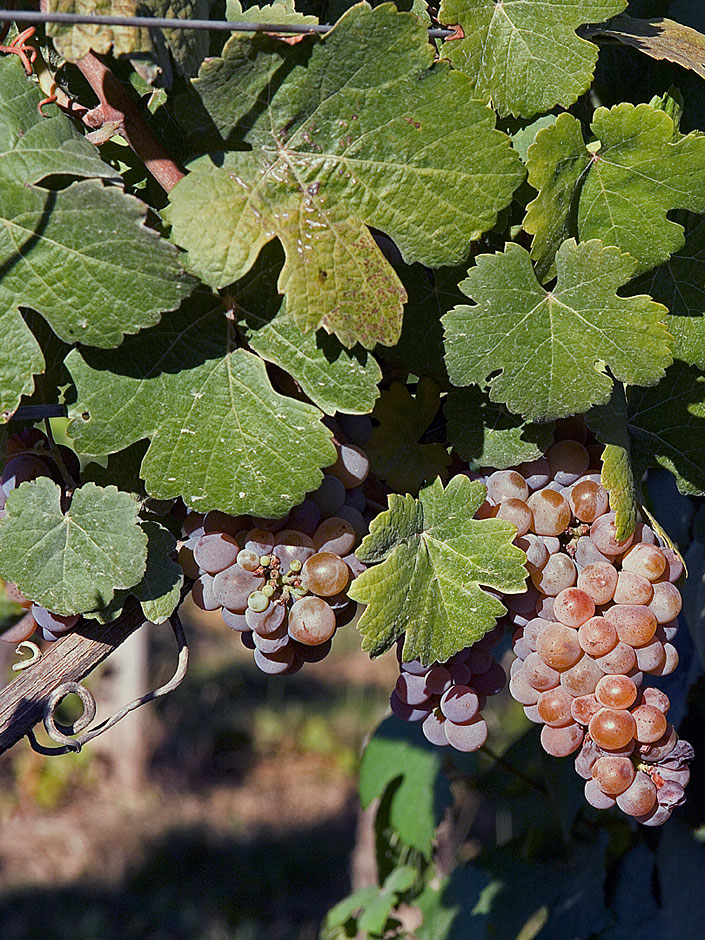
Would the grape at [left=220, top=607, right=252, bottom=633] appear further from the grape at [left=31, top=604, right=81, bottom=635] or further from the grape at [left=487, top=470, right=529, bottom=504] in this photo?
the grape at [left=487, top=470, right=529, bottom=504]

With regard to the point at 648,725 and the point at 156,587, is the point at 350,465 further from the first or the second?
the point at 648,725

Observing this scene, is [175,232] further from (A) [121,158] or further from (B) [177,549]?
(B) [177,549]

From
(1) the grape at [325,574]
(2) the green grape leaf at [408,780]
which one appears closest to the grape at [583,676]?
(1) the grape at [325,574]

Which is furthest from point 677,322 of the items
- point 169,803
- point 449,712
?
point 169,803

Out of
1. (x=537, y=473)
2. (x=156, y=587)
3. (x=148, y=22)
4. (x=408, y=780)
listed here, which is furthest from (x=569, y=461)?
(x=408, y=780)

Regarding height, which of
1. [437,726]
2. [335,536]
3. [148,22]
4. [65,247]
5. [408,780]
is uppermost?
[148,22]

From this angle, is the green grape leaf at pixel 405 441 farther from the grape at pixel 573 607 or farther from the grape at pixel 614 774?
the grape at pixel 614 774
